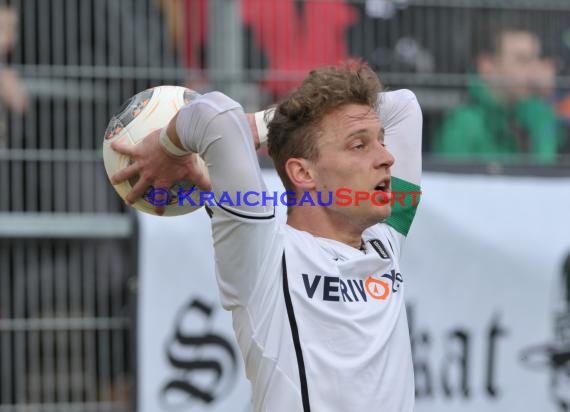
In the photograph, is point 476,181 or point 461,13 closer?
point 476,181

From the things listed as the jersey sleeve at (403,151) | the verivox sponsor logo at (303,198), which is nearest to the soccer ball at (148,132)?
the verivox sponsor logo at (303,198)

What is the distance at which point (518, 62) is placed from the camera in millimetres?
8031

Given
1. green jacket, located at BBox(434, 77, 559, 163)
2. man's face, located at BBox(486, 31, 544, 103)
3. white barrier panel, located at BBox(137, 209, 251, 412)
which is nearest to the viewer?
white barrier panel, located at BBox(137, 209, 251, 412)

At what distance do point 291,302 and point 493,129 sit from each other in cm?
476

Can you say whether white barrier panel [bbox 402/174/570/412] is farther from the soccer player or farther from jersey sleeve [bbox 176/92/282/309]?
jersey sleeve [bbox 176/92/282/309]

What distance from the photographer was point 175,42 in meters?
7.66

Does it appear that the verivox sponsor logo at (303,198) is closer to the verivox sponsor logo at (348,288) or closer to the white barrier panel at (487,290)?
the verivox sponsor logo at (348,288)

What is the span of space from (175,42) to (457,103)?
1930 millimetres

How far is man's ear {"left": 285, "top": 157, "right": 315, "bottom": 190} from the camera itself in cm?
365

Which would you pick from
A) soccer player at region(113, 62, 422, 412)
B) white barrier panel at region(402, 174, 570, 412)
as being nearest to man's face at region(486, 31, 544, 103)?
white barrier panel at region(402, 174, 570, 412)

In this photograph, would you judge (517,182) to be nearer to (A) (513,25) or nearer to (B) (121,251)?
(A) (513,25)

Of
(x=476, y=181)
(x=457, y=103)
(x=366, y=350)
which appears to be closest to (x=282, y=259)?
(x=366, y=350)

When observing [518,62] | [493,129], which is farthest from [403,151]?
[518,62]

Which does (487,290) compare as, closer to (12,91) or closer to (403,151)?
(12,91)
